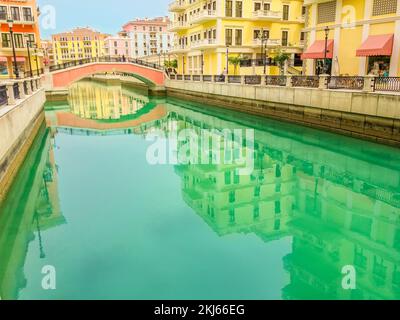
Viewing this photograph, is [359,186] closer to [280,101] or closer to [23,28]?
[280,101]

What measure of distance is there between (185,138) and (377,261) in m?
12.7

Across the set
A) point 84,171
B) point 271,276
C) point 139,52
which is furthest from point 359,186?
point 139,52

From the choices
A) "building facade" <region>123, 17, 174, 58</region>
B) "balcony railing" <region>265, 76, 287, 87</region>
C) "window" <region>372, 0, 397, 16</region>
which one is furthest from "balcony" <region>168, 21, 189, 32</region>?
"building facade" <region>123, 17, 174, 58</region>

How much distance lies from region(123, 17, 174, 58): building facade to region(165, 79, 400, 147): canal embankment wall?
64108 millimetres

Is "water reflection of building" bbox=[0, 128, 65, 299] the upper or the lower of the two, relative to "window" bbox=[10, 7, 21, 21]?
lower

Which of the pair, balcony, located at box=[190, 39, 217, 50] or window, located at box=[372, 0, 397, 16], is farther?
balcony, located at box=[190, 39, 217, 50]

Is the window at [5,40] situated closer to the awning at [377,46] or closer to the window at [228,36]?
the window at [228,36]

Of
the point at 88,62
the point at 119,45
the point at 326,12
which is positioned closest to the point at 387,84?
the point at 326,12

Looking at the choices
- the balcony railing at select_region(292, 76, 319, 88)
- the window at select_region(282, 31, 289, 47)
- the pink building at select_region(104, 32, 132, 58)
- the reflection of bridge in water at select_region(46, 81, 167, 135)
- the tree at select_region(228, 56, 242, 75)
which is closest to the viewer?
the balcony railing at select_region(292, 76, 319, 88)

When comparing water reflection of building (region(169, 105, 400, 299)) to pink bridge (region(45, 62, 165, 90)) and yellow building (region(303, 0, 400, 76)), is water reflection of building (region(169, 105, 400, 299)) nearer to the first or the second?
yellow building (region(303, 0, 400, 76))

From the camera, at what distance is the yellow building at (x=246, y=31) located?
3175cm

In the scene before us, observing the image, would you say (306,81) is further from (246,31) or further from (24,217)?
(246,31)

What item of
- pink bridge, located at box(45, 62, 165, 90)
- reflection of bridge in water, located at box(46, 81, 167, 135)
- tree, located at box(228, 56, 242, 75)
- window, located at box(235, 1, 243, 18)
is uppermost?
window, located at box(235, 1, 243, 18)

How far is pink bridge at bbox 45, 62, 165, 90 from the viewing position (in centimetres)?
3371
